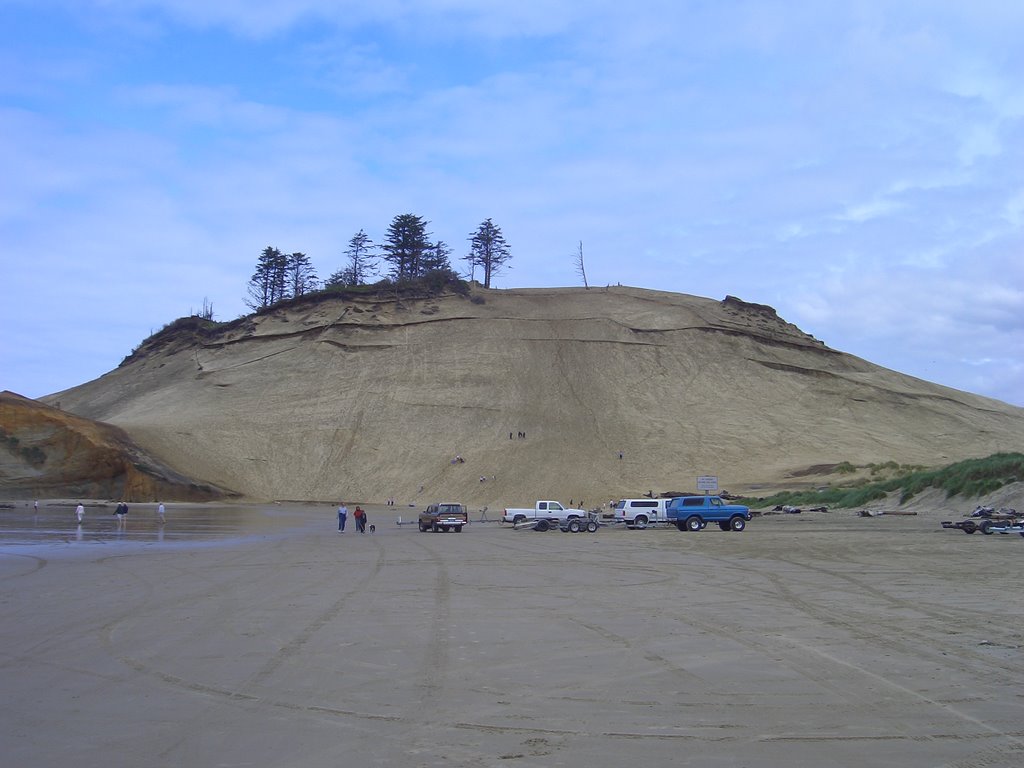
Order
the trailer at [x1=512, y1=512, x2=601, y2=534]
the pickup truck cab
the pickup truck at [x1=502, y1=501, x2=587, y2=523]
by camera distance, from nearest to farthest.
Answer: the trailer at [x1=512, y1=512, x2=601, y2=534], the pickup truck at [x1=502, y1=501, x2=587, y2=523], the pickup truck cab

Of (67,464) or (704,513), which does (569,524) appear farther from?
(67,464)

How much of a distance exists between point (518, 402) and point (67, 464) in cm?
3636

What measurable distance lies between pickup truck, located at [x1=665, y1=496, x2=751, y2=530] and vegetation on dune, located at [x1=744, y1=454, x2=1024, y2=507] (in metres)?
10.8

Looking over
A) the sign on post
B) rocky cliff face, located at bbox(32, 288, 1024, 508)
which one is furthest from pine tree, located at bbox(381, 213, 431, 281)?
the sign on post

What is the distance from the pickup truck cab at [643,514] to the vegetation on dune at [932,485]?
13.2m

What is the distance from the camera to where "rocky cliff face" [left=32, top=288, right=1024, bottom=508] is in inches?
2702

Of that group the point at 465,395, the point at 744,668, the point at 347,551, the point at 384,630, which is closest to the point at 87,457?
the point at 465,395

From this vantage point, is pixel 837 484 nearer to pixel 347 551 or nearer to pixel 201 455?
pixel 347 551

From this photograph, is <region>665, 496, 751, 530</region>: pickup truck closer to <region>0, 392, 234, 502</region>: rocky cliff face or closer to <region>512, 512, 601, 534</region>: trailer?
<region>512, 512, 601, 534</region>: trailer

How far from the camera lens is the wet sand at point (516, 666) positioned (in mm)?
7207

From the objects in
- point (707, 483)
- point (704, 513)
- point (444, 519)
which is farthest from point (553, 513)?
point (707, 483)

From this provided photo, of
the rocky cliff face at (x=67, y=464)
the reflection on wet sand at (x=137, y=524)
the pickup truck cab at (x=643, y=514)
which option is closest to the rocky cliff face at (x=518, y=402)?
the rocky cliff face at (x=67, y=464)

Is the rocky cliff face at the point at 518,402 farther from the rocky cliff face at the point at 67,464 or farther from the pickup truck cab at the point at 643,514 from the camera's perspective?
the pickup truck cab at the point at 643,514

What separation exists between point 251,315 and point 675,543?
251ft
